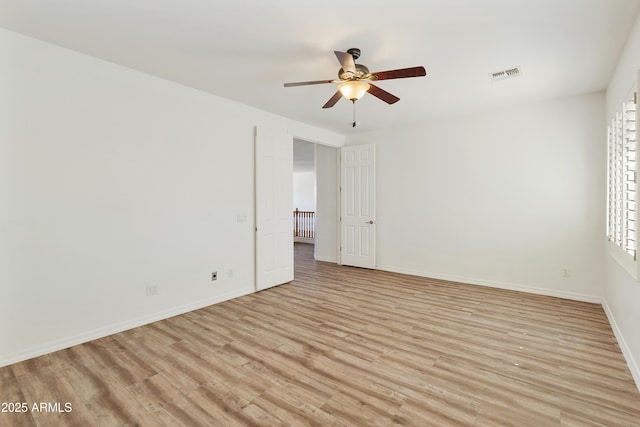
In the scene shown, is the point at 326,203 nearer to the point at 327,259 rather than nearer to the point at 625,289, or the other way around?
the point at 327,259

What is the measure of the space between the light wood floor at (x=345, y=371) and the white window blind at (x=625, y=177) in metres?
1.07

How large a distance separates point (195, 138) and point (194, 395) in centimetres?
295

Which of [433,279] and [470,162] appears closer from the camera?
[470,162]

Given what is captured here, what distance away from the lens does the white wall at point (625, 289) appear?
2424 mm

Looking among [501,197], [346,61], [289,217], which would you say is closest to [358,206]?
[289,217]

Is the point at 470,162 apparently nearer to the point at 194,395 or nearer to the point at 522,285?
the point at 522,285

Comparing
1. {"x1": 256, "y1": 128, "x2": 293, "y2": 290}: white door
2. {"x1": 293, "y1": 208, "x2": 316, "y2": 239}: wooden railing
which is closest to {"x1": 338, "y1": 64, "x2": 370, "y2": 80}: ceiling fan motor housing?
{"x1": 256, "y1": 128, "x2": 293, "y2": 290}: white door

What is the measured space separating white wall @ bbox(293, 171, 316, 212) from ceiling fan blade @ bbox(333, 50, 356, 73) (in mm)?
11008

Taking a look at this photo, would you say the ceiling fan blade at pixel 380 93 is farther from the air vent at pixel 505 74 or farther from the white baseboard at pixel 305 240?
the white baseboard at pixel 305 240

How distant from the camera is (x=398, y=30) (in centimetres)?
258

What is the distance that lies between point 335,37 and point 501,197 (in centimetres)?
369

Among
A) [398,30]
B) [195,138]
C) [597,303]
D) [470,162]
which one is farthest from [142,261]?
[597,303]

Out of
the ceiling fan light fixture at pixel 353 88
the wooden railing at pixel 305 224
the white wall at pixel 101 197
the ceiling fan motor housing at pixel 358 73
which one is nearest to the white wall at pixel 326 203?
the white wall at pixel 101 197

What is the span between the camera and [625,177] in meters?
2.67
